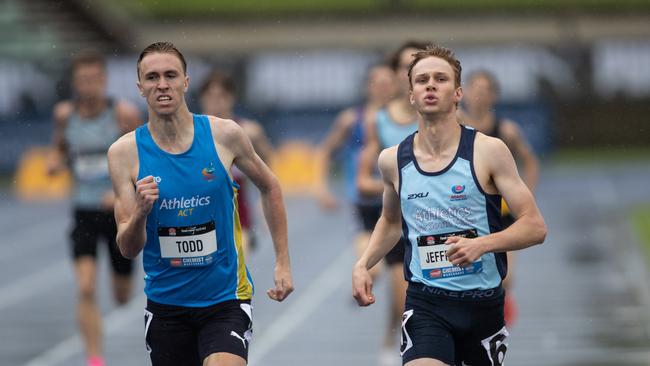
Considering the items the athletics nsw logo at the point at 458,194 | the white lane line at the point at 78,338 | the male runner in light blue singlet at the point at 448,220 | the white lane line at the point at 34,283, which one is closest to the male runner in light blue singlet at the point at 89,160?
the white lane line at the point at 78,338

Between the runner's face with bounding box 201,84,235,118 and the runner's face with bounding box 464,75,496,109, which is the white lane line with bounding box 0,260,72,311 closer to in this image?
the runner's face with bounding box 201,84,235,118

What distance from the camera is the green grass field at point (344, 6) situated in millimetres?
39906

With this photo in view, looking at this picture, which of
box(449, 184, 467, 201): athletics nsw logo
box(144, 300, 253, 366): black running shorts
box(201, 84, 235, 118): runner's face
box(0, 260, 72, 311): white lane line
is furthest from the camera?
box(0, 260, 72, 311): white lane line

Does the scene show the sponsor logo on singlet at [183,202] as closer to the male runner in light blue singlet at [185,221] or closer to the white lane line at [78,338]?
the male runner in light blue singlet at [185,221]

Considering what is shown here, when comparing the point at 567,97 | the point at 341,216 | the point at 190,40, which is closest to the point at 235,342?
the point at 341,216

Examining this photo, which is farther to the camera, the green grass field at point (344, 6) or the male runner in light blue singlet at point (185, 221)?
the green grass field at point (344, 6)

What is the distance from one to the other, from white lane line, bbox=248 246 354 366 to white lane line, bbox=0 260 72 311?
3.23 m

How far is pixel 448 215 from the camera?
244 inches

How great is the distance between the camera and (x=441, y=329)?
6.27 metres

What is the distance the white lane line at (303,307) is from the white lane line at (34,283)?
10.6 ft

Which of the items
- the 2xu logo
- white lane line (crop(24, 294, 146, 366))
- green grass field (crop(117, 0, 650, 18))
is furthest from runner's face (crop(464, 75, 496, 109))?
green grass field (crop(117, 0, 650, 18))

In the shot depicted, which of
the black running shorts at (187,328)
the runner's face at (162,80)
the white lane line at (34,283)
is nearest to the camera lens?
the runner's face at (162,80)

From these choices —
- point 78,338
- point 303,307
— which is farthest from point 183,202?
point 303,307

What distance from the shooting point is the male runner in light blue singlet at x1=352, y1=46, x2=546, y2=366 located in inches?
243
